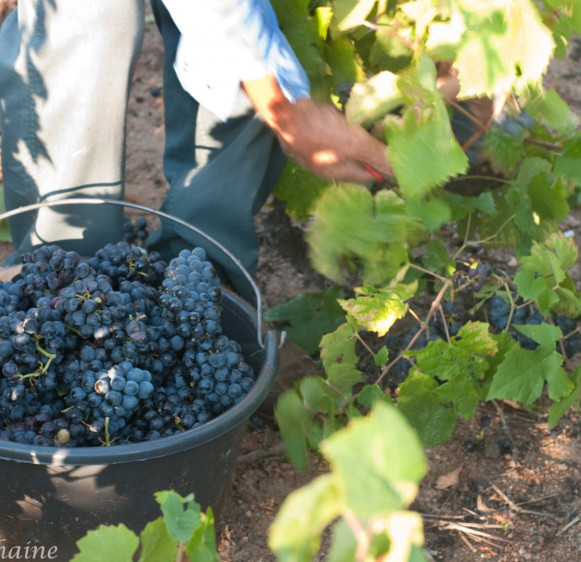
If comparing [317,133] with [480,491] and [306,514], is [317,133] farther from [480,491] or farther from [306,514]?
[306,514]

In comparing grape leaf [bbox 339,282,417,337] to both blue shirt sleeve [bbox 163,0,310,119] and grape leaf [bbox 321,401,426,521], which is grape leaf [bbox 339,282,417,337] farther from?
grape leaf [bbox 321,401,426,521]

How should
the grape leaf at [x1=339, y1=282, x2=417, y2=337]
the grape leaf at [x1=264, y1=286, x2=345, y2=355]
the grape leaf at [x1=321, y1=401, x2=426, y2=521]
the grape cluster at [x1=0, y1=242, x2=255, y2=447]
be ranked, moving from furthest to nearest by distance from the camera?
the grape leaf at [x1=264, y1=286, x2=345, y2=355] → the grape leaf at [x1=339, y1=282, x2=417, y2=337] → the grape cluster at [x1=0, y1=242, x2=255, y2=447] → the grape leaf at [x1=321, y1=401, x2=426, y2=521]

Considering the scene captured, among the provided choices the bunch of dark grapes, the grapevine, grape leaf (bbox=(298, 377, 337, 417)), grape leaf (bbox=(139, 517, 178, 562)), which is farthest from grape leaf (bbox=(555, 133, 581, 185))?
grape leaf (bbox=(139, 517, 178, 562))

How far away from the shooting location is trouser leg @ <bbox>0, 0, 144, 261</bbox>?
2.03m

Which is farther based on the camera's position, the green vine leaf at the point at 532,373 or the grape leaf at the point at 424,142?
the green vine leaf at the point at 532,373

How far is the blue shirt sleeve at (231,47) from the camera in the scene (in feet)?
5.82

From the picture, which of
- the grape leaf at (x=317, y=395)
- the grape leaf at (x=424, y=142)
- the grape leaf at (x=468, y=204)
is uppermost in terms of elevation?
the grape leaf at (x=424, y=142)

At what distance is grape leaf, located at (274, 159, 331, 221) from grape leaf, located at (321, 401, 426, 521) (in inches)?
73.0

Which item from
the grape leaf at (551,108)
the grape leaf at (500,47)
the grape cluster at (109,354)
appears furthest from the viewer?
the grape leaf at (551,108)

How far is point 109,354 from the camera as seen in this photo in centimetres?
174

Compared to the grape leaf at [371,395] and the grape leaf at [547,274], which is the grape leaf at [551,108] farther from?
the grape leaf at [371,395]

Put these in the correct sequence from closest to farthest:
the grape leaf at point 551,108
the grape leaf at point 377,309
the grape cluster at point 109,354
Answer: the grape cluster at point 109,354 < the grape leaf at point 377,309 < the grape leaf at point 551,108

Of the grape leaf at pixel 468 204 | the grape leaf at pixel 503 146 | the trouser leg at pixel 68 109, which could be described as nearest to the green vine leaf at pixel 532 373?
the grape leaf at pixel 468 204

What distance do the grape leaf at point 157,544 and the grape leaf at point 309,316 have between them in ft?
4.29
